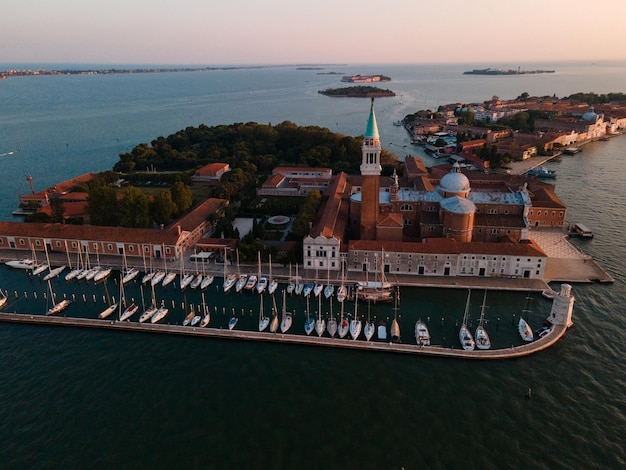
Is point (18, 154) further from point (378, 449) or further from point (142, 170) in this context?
point (378, 449)

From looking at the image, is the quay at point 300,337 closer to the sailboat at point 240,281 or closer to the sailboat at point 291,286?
the sailboat at point 291,286

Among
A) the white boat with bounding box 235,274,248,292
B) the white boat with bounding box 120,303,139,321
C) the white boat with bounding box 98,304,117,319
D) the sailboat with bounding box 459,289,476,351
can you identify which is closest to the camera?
the sailboat with bounding box 459,289,476,351

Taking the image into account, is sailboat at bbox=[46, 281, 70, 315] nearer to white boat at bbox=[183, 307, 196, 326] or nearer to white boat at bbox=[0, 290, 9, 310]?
white boat at bbox=[0, 290, 9, 310]

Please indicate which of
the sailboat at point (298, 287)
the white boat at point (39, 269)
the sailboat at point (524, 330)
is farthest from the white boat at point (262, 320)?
the white boat at point (39, 269)

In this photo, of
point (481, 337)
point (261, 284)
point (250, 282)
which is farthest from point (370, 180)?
point (481, 337)

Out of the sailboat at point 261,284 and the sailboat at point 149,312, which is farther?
the sailboat at point 261,284

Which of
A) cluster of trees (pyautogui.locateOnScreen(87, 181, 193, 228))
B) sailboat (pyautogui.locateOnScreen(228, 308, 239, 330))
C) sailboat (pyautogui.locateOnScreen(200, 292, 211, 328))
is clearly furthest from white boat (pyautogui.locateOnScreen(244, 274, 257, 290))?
cluster of trees (pyautogui.locateOnScreen(87, 181, 193, 228))
